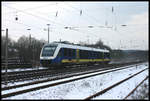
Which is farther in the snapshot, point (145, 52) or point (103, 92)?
point (145, 52)

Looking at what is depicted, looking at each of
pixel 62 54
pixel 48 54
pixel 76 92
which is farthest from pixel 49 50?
pixel 76 92

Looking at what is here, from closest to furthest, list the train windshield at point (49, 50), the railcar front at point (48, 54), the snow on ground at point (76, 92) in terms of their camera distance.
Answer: the snow on ground at point (76, 92) → the railcar front at point (48, 54) → the train windshield at point (49, 50)

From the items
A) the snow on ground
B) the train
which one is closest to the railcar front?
the train

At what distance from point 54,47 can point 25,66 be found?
356 inches

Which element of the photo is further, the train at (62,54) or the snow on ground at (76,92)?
the train at (62,54)

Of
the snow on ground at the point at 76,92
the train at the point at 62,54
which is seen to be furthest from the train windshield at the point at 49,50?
the snow on ground at the point at 76,92

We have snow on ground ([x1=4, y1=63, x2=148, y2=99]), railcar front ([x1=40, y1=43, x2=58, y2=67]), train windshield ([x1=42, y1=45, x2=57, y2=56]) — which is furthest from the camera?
train windshield ([x1=42, y1=45, x2=57, y2=56])

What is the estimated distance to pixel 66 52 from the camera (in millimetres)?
24250

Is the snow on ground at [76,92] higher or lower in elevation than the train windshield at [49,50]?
lower

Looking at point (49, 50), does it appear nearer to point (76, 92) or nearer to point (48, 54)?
point (48, 54)

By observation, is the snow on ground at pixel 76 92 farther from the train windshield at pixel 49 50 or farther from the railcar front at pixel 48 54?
the train windshield at pixel 49 50

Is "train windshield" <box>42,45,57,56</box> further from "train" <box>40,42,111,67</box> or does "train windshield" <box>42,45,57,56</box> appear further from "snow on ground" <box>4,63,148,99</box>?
"snow on ground" <box>4,63,148,99</box>

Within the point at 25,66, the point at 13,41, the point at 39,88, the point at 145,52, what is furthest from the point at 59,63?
the point at 145,52

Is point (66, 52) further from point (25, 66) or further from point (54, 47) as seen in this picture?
point (25, 66)
